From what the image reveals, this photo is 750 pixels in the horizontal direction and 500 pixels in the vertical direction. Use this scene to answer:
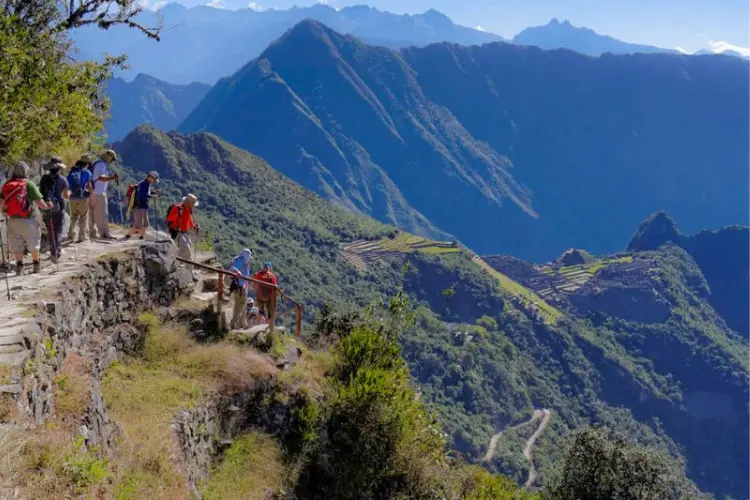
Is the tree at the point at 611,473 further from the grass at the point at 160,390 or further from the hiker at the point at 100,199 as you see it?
the hiker at the point at 100,199

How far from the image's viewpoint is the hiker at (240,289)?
12188 millimetres

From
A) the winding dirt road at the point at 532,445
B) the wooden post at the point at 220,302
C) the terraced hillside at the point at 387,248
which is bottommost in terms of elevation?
the winding dirt road at the point at 532,445

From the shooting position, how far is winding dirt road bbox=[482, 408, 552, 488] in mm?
64438

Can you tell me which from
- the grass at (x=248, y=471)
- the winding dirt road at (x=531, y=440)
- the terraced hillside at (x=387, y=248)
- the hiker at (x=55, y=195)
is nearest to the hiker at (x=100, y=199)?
the hiker at (x=55, y=195)

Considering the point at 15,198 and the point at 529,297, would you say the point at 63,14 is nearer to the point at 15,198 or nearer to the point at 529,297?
the point at 15,198

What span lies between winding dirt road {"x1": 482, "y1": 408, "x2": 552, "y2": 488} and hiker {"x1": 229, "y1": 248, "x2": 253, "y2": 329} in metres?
53.3

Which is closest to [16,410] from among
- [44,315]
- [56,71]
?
[44,315]

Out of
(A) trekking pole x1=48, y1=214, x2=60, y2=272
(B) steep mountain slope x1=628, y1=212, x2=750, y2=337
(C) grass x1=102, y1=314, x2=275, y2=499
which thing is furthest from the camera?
(B) steep mountain slope x1=628, y1=212, x2=750, y2=337

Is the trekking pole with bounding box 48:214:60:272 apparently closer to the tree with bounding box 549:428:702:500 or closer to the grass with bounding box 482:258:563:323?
the tree with bounding box 549:428:702:500

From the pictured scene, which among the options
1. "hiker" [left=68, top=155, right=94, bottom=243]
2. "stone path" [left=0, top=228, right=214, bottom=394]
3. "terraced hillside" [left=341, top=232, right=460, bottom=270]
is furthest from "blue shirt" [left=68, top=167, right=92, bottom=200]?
"terraced hillside" [left=341, top=232, right=460, bottom=270]

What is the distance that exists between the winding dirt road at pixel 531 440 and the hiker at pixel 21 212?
189 feet

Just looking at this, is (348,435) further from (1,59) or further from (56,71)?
(56,71)

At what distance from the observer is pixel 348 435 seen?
1145 cm

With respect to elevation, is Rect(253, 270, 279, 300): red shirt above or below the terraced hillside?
above
